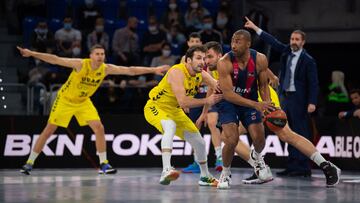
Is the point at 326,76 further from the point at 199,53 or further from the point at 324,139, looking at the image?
the point at 199,53

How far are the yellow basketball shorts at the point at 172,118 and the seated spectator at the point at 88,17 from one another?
7922 mm

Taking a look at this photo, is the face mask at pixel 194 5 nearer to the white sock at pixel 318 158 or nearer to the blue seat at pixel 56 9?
the blue seat at pixel 56 9

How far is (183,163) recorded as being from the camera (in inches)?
579

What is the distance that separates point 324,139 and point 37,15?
796 cm

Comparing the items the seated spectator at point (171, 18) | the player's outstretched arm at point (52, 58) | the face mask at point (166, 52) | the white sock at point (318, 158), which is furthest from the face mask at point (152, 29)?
the white sock at point (318, 158)

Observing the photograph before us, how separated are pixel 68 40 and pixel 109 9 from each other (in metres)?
2.19

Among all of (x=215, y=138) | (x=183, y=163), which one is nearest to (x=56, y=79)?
(x=183, y=163)

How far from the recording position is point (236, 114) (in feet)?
33.9

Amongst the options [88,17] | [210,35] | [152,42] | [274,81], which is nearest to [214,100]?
[274,81]

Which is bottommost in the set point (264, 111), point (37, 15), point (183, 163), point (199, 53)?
point (183, 163)

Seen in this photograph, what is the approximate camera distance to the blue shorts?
1019 cm

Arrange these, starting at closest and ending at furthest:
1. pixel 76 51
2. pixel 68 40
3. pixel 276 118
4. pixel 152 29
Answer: pixel 276 118 → pixel 76 51 → pixel 68 40 → pixel 152 29

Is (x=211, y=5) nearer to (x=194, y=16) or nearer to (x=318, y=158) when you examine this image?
(x=194, y=16)

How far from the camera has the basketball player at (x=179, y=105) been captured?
33.7 ft
